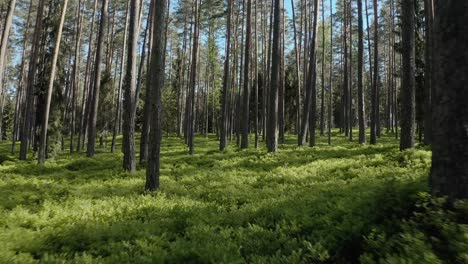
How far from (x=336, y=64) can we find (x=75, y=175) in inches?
1950

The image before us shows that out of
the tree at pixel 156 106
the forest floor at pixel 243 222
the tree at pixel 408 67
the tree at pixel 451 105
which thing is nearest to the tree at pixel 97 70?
the forest floor at pixel 243 222

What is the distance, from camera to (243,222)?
6379 millimetres

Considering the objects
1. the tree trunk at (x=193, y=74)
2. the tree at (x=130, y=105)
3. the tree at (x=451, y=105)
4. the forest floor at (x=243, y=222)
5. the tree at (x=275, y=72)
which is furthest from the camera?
the tree trunk at (x=193, y=74)

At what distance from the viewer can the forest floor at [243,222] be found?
402 cm

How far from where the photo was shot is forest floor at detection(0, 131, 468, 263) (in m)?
4.02

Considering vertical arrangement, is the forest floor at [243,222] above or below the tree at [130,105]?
below

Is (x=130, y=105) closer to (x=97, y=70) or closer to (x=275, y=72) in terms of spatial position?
(x=97, y=70)

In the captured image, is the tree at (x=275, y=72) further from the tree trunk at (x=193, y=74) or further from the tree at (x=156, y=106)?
the tree at (x=156, y=106)

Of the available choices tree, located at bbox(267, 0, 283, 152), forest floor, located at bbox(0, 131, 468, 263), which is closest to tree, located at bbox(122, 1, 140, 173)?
forest floor, located at bbox(0, 131, 468, 263)

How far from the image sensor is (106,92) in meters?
31.6

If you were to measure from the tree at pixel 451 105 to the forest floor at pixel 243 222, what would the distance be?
33 centimetres

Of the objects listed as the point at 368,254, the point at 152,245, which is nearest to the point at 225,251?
the point at 152,245

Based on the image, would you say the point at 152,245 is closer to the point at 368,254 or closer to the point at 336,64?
the point at 368,254

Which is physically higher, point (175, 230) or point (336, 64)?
point (336, 64)
